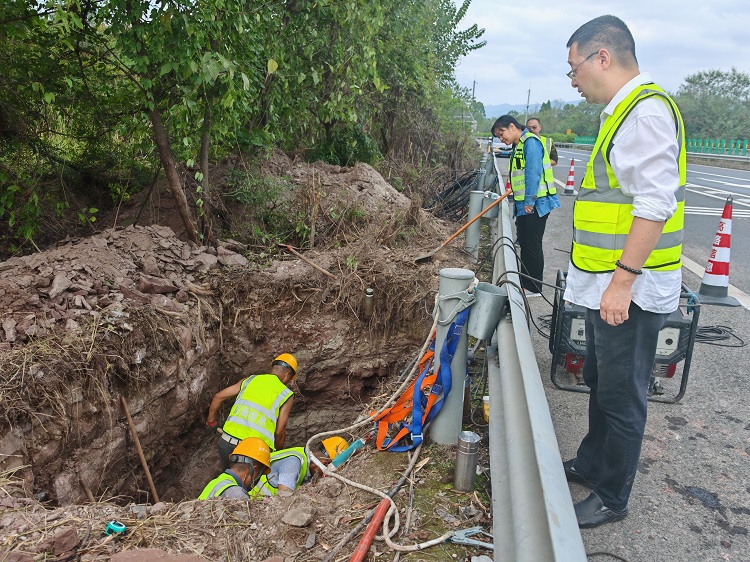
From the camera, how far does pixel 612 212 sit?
95.1 inches

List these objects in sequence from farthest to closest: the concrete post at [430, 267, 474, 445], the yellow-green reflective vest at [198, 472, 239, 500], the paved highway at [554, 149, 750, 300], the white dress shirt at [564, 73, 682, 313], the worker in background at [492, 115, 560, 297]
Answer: the paved highway at [554, 149, 750, 300]
the worker in background at [492, 115, 560, 297]
the yellow-green reflective vest at [198, 472, 239, 500]
the concrete post at [430, 267, 474, 445]
the white dress shirt at [564, 73, 682, 313]

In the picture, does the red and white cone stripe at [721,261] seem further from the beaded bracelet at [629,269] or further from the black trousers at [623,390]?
the beaded bracelet at [629,269]

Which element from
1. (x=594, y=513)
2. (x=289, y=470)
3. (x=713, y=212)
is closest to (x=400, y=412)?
(x=594, y=513)

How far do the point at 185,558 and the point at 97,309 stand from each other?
245 cm

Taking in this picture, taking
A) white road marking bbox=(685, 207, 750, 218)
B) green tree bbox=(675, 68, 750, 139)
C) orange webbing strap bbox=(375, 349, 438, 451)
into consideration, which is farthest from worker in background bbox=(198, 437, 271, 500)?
green tree bbox=(675, 68, 750, 139)

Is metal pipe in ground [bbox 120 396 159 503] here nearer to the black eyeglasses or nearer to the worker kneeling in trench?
the worker kneeling in trench

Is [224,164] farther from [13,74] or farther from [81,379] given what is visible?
[81,379]

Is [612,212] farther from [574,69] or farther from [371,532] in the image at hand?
[371,532]

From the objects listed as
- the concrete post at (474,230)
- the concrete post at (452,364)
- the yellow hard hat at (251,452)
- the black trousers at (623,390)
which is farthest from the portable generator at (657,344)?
the yellow hard hat at (251,452)

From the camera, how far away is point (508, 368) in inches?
84.9

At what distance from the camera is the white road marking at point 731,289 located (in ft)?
18.1

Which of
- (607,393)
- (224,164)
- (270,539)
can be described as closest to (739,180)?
(224,164)

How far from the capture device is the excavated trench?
144 inches

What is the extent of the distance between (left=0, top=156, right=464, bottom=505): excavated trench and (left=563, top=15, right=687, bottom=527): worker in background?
104 inches
